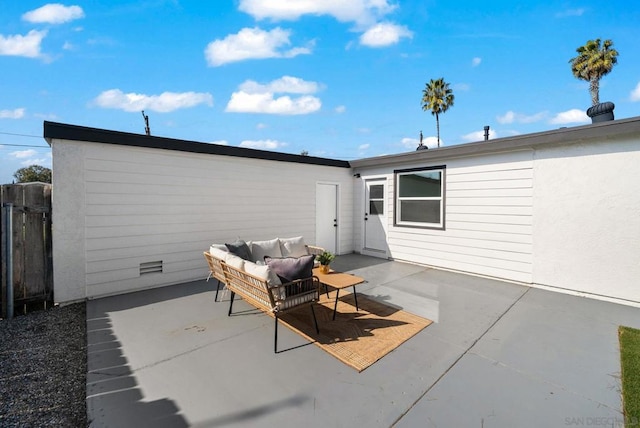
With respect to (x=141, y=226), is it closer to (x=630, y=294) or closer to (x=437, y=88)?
(x=630, y=294)

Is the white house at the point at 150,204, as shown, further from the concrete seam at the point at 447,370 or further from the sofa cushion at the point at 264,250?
the concrete seam at the point at 447,370

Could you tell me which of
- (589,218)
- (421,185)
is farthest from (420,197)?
(589,218)

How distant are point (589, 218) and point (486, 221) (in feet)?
5.12

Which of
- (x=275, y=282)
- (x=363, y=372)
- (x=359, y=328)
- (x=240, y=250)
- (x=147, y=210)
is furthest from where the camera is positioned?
(x=147, y=210)

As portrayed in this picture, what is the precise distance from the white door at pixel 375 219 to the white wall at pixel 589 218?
3460 mm

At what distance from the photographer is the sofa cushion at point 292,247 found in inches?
197

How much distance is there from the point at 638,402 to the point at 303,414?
2.55m

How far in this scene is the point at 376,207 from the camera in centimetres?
798

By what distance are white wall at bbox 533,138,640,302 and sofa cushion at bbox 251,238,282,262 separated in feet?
16.0

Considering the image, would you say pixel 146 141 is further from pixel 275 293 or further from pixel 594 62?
pixel 594 62

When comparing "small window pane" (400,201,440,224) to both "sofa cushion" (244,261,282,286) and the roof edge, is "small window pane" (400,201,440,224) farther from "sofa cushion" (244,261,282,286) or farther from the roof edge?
"sofa cushion" (244,261,282,286)

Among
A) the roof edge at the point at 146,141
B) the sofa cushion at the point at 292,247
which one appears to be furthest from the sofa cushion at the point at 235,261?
the roof edge at the point at 146,141

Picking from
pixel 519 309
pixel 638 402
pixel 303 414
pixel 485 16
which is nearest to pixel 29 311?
pixel 303 414

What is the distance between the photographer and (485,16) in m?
6.30
